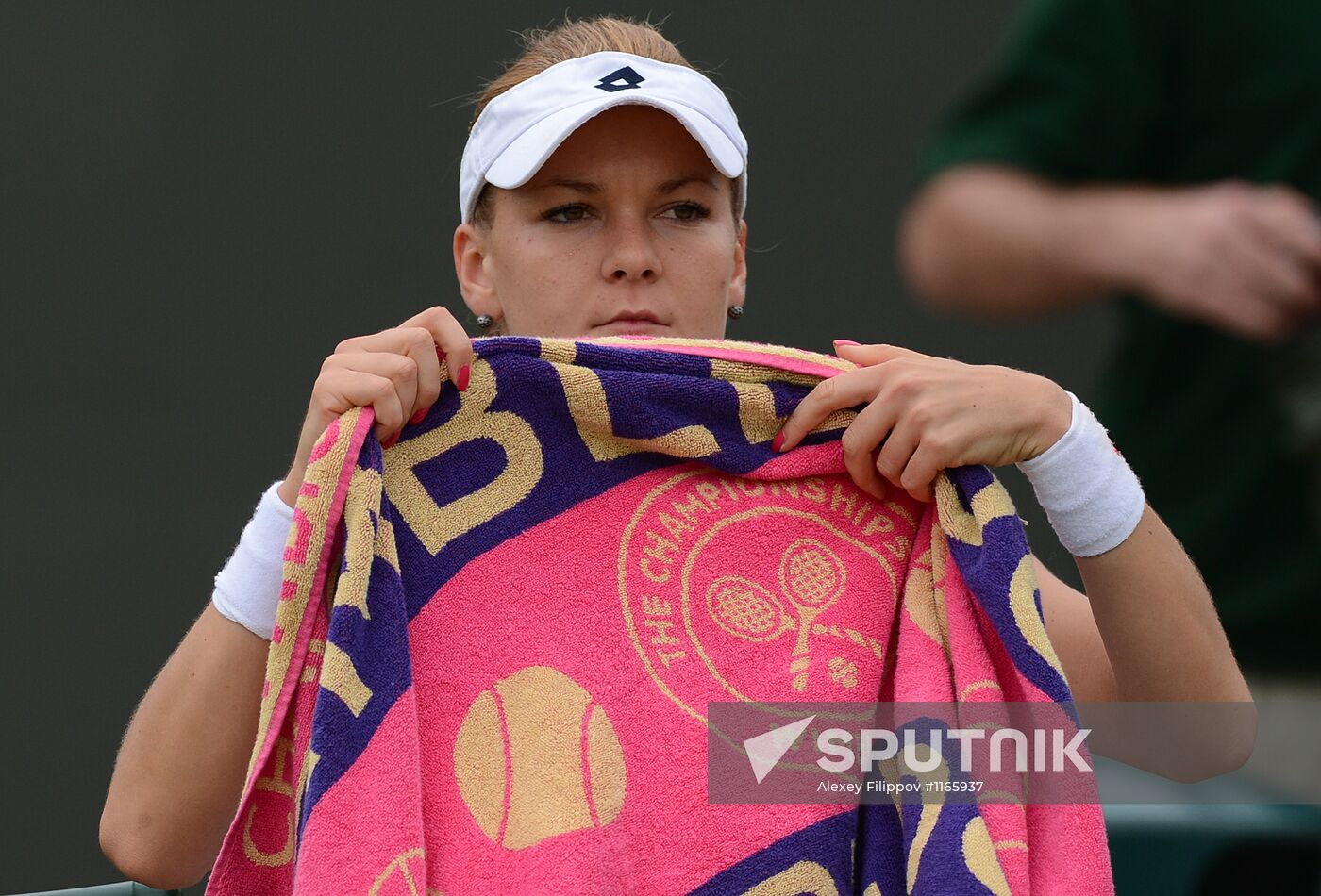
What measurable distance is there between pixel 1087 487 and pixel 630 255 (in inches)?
19.8

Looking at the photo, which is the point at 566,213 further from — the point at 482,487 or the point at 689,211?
the point at 482,487

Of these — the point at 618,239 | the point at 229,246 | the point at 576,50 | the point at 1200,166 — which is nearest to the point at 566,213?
the point at 618,239

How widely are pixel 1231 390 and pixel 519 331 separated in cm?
90

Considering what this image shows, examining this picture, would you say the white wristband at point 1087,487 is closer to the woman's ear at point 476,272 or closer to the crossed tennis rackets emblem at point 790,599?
the crossed tennis rackets emblem at point 790,599

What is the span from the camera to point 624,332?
154cm

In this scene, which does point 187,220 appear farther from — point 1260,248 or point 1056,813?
point 1056,813

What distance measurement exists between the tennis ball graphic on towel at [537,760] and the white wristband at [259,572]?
0.20 m

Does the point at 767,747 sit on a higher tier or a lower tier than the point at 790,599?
lower

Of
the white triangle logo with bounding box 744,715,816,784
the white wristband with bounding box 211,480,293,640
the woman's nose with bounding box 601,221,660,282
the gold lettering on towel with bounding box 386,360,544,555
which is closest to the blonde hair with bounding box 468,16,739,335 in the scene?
the woman's nose with bounding box 601,221,660,282

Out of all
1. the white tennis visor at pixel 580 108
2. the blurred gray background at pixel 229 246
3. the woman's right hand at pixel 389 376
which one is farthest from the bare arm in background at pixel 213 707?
the blurred gray background at pixel 229 246

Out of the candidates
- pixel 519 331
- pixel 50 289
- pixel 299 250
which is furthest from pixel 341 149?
pixel 519 331

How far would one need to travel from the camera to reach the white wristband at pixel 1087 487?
51.8 inches

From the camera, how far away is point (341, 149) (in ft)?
8.30

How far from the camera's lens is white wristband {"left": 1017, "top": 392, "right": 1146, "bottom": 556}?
1314mm
